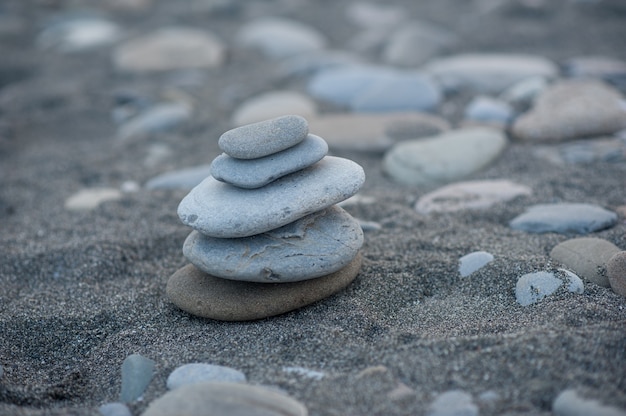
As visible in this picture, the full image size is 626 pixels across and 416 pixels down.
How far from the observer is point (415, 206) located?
3.77m

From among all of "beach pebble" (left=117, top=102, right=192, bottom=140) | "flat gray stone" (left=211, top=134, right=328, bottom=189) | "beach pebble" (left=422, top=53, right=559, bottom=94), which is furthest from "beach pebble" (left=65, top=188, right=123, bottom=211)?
"beach pebble" (left=422, top=53, right=559, bottom=94)

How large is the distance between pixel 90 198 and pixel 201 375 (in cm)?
224

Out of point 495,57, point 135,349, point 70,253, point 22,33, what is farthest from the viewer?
point 22,33

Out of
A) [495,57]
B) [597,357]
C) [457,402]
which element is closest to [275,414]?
[457,402]

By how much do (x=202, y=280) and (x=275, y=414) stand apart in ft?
3.13

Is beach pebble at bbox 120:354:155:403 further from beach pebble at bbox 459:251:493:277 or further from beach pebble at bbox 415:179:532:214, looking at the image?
beach pebble at bbox 415:179:532:214

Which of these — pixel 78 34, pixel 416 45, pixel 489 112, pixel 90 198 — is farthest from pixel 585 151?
pixel 78 34

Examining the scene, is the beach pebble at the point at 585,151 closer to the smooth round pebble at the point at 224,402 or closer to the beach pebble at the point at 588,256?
the beach pebble at the point at 588,256

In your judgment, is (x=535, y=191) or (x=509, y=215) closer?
(x=509, y=215)

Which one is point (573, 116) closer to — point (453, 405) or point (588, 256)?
point (588, 256)

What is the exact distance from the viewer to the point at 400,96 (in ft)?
17.3

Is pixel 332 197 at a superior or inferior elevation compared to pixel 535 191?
superior

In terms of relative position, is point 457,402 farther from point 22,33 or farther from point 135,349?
point 22,33

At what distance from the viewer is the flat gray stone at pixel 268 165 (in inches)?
104
